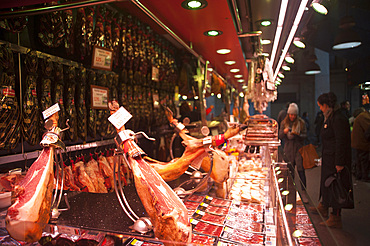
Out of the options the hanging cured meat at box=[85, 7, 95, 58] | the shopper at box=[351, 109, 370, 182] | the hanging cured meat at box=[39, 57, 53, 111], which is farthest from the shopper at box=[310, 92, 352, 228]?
the hanging cured meat at box=[39, 57, 53, 111]

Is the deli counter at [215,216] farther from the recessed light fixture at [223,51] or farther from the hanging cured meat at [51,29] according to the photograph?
the recessed light fixture at [223,51]

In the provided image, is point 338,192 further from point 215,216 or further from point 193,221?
point 193,221

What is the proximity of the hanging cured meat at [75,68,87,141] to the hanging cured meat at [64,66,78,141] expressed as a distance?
70 mm

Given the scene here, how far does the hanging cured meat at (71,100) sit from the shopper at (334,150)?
3733 millimetres

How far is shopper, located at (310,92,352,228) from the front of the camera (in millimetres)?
4145

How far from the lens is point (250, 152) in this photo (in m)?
4.22

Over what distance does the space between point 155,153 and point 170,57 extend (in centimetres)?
177

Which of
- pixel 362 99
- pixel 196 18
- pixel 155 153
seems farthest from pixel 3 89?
pixel 362 99

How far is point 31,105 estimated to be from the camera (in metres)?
2.21

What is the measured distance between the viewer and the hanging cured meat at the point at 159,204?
121cm

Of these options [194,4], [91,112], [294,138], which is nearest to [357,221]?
[294,138]

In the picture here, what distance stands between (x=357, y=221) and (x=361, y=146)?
1334 mm

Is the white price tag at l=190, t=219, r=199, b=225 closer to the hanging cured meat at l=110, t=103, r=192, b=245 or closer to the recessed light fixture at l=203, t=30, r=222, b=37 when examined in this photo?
the hanging cured meat at l=110, t=103, r=192, b=245

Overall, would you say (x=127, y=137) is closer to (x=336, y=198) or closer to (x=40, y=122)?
(x=40, y=122)
